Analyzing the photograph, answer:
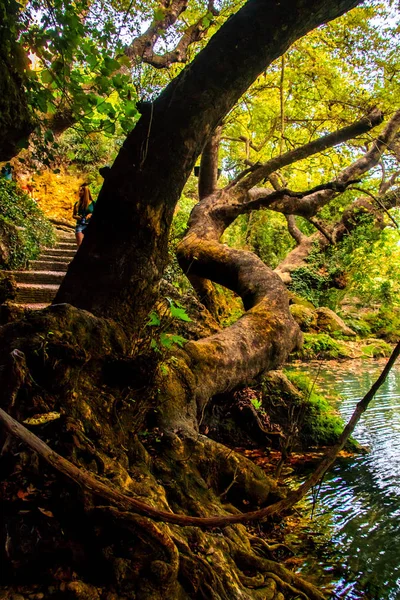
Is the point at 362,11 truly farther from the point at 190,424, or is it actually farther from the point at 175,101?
the point at 190,424

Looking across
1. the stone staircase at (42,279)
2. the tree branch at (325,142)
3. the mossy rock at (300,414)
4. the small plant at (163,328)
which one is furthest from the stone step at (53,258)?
the small plant at (163,328)

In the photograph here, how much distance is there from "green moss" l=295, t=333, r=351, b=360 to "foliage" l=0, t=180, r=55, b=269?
7365mm

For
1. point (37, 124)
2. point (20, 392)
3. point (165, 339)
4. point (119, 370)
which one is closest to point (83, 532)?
point (20, 392)

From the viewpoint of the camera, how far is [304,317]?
12742mm

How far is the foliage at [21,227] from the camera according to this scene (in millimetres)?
7590

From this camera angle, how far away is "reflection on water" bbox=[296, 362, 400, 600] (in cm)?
260

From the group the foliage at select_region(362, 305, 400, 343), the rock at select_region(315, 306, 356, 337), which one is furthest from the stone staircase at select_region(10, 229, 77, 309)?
the foliage at select_region(362, 305, 400, 343)

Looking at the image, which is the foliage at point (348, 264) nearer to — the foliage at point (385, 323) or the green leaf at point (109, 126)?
the foliage at point (385, 323)

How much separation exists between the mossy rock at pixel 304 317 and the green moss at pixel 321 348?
681 millimetres

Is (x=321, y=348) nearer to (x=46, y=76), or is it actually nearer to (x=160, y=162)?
(x=160, y=162)

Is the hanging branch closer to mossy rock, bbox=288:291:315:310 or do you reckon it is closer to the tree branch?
the tree branch

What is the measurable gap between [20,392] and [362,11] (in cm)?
974

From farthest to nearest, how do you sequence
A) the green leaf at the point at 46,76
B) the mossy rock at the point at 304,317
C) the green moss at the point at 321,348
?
1. the mossy rock at the point at 304,317
2. the green moss at the point at 321,348
3. the green leaf at the point at 46,76

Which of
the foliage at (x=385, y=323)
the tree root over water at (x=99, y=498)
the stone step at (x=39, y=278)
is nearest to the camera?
the tree root over water at (x=99, y=498)
